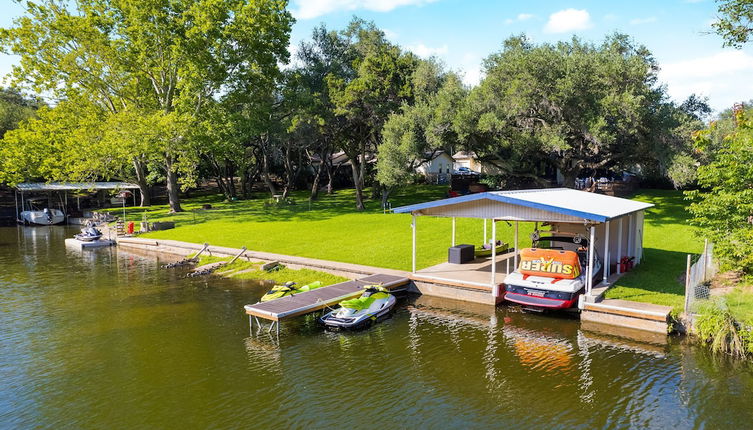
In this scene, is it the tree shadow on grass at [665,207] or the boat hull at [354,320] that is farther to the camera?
the tree shadow on grass at [665,207]

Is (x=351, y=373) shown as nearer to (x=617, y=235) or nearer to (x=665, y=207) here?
(x=617, y=235)

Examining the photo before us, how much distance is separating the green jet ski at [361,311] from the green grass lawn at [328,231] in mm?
4927

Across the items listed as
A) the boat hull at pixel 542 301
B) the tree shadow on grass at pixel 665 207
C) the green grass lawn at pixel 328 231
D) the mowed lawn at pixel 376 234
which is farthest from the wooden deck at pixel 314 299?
the tree shadow on grass at pixel 665 207

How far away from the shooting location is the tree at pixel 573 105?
30.5 meters

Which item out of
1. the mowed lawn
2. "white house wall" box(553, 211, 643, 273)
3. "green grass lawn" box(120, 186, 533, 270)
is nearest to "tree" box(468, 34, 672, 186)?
the mowed lawn

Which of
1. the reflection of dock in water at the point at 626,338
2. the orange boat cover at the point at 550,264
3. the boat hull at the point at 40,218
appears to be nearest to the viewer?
the reflection of dock in water at the point at 626,338

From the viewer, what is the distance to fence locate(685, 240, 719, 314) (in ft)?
50.1

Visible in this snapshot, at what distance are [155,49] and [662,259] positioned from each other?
37460 millimetres

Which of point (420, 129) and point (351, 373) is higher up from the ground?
point (420, 129)

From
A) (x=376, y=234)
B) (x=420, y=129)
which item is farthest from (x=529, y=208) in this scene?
(x=420, y=129)

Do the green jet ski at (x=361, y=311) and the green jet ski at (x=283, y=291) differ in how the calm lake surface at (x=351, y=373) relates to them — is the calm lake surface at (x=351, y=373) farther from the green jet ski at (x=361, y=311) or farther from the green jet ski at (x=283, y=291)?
the green jet ski at (x=283, y=291)

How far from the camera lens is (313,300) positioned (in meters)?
17.0

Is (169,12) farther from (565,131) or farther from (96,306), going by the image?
(565,131)

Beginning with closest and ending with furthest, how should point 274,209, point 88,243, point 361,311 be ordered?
point 361,311
point 88,243
point 274,209
